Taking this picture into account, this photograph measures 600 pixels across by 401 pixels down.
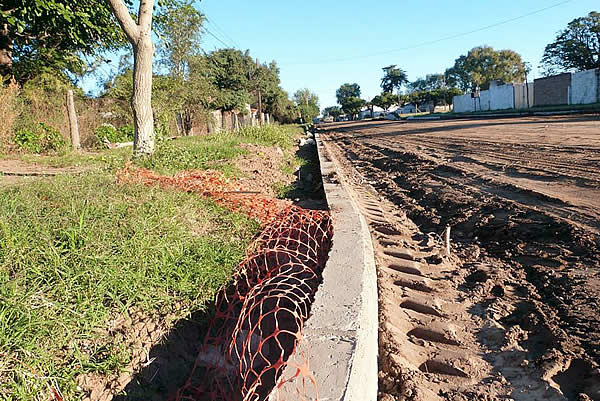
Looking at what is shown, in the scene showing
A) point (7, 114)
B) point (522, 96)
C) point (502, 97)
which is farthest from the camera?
point (502, 97)

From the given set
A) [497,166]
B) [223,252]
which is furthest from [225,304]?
[497,166]

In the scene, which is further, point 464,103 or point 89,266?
point 464,103

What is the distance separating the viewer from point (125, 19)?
7105 millimetres

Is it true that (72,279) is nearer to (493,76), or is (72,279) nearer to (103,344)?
(103,344)

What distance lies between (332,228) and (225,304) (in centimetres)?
134

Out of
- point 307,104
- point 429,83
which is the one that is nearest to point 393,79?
point 429,83

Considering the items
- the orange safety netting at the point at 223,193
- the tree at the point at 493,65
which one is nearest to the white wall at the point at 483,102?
the tree at the point at 493,65

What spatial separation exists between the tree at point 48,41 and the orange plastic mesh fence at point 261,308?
7287 millimetres

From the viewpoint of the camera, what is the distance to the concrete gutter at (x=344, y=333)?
1648 millimetres

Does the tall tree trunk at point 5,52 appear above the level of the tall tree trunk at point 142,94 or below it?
above

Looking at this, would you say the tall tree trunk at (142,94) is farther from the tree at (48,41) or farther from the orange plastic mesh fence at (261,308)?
the tree at (48,41)

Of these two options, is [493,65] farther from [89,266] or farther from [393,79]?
[89,266]

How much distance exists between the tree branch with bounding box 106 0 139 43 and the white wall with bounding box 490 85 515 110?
37202mm

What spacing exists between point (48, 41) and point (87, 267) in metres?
13.3
